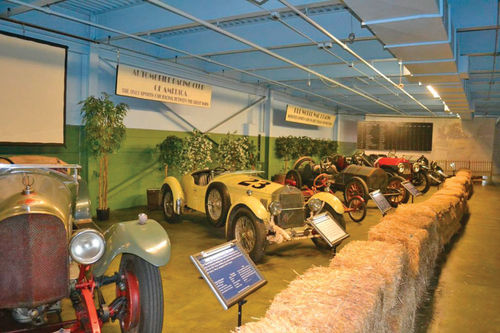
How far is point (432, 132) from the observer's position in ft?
62.2

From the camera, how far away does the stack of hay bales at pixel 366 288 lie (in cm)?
183

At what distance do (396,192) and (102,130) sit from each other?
636 cm

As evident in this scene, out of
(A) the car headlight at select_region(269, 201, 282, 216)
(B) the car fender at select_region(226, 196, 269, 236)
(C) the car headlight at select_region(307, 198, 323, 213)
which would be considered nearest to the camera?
(B) the car fender at select_region(226, 196, 269, 236)

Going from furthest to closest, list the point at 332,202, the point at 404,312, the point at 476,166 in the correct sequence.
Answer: the point at 476,166 → the point at 332,202 → the point at 404,312

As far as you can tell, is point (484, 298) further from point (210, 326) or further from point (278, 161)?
point (278, 161)

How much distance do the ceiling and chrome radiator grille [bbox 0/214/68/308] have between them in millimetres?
2613

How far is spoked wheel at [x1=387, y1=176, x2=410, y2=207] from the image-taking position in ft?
28.3

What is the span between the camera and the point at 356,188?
8.21m

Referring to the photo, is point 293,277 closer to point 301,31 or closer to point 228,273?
point 228,273

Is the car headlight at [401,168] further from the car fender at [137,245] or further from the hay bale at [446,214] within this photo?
the car fender at [137,245]

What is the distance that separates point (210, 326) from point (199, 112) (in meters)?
7.15

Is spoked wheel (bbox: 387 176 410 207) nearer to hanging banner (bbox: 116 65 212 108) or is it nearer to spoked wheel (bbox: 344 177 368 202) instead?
spoked wheel (bbox: 344 177 368 202)

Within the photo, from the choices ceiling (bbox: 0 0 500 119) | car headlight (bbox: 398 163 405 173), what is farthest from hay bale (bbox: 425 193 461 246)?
car headlight (bbox: 398 163 405 173)

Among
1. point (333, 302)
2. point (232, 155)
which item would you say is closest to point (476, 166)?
point (232, 155)
